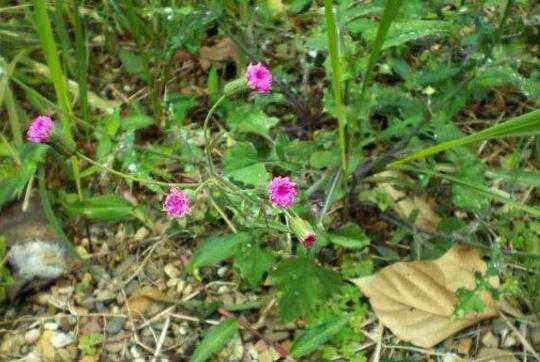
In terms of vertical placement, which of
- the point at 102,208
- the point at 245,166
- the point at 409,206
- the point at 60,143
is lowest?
the point at 409,206

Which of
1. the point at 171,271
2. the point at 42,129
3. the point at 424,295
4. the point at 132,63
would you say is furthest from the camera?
the point at 132,63

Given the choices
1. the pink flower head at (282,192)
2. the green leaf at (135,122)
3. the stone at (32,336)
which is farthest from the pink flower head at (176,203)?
the stone at (32,336)

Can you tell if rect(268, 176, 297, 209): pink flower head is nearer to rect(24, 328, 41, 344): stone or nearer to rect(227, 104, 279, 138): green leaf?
rect(227, 104, 279, 138): green leaf

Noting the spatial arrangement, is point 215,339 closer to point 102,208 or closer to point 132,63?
point 102,208

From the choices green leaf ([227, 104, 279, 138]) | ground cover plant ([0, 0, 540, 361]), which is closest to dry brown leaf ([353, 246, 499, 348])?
ground cover plant ([0, 0, 540, 361])

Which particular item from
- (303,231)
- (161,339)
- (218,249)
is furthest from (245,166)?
(161,339)

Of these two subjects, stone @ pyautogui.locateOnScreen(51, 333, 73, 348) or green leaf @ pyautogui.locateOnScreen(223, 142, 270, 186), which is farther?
stone @ pyautogui.locateOnScreen(51, 333, 73, 348)

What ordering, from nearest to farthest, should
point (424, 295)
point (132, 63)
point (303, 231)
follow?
point (303, 231)
point (424, 295)
point (132, 63)

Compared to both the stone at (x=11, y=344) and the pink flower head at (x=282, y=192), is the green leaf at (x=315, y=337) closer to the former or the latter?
the pink flower head at (x=282, y=192)
